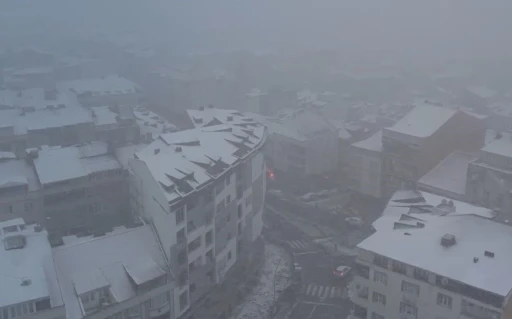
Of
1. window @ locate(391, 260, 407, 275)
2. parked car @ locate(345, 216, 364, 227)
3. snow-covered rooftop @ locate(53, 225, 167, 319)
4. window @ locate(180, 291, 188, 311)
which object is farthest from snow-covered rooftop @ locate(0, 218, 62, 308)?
parked car @ locate(345, 216, 364, 227)

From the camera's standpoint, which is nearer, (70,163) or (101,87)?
(70,163)

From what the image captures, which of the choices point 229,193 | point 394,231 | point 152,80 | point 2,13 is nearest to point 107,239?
point 229,193

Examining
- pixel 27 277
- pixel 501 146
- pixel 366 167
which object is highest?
pixel 501 146

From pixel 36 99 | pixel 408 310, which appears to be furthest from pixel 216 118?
pixel 36 99

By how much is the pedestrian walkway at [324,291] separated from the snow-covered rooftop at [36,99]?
3038 centimetres

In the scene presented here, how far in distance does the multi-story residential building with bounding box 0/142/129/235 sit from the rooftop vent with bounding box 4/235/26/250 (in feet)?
24.5

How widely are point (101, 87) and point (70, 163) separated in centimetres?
2825

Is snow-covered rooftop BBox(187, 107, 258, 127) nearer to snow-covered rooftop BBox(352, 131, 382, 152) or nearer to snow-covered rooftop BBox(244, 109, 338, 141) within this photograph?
snow-covered rooftop BBox(244, 109, 338, 141)

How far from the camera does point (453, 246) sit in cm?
2530

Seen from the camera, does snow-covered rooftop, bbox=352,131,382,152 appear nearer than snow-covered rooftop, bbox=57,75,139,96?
Yes

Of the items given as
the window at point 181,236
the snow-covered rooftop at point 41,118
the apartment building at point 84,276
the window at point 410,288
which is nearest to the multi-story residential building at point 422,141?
the window at point 410,288

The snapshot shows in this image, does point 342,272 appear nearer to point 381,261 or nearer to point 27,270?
point 381,261

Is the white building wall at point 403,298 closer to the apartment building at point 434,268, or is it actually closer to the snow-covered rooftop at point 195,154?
the apartment building at point 434,268

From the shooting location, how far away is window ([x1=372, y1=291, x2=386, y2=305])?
25805mm
